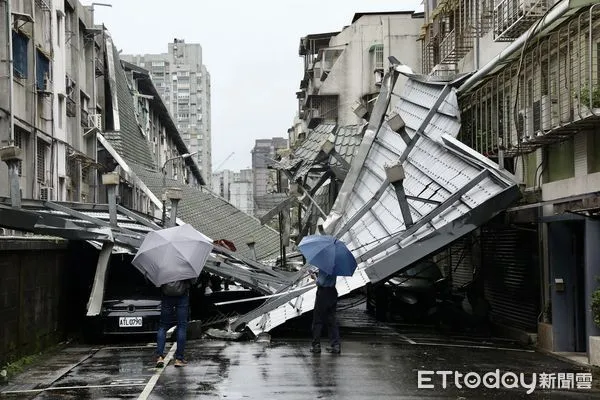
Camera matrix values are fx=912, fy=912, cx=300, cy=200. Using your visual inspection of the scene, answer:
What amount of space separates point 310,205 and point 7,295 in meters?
17.4

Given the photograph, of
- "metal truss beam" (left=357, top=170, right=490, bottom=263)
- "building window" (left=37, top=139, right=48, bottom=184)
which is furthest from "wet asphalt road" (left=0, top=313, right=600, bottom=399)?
"building window" (left=37, top=139, right=48, bottom=184)

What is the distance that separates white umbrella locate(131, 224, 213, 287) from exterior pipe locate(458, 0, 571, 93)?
22.1ft

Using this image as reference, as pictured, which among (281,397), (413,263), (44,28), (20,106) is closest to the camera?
(281,397)

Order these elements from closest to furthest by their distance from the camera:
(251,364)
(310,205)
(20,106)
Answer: (251,364) < (20,106) < (310,205)

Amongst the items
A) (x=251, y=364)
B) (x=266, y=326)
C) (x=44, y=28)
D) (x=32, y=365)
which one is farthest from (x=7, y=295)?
(x=44, y=28)

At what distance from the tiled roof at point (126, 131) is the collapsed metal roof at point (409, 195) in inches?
→ 701

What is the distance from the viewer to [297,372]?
12.6 m

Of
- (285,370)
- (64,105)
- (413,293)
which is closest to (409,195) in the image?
(413,293)

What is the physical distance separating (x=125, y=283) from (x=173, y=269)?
532cm

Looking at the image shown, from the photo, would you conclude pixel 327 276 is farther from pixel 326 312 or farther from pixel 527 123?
pixel 527 123

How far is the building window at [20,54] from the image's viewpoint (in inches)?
950

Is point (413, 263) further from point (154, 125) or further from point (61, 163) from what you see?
point (154, 125)

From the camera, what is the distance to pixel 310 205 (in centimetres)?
3055

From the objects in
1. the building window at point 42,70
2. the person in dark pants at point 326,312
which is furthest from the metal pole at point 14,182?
the building window at point 42,70
